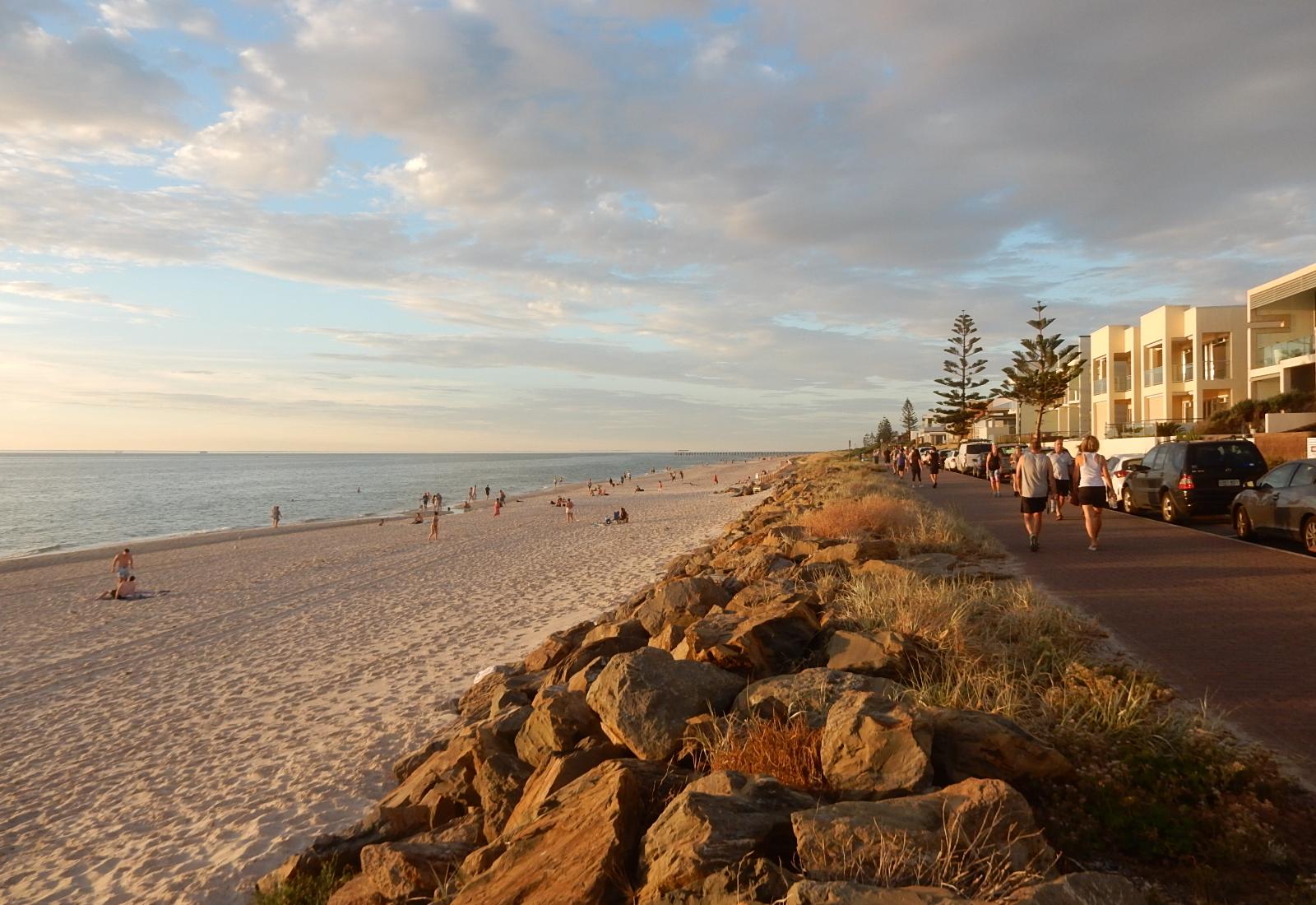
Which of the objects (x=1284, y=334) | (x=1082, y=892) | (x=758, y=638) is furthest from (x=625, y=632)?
(x=1284, y=334)

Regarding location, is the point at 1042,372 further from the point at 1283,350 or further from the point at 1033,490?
the point at 1033,490

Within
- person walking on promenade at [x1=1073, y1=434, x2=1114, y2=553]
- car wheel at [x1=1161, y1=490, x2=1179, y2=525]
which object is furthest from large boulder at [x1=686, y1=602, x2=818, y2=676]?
car wheel at [x1=1161, y1=490, x2=1179, y2=525]

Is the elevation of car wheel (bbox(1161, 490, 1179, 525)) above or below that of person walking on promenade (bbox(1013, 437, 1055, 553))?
below

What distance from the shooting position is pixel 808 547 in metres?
11.4

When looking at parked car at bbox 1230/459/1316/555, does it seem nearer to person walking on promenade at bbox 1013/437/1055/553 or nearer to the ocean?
person walking on promenade at bbox 1013/437/1055/553

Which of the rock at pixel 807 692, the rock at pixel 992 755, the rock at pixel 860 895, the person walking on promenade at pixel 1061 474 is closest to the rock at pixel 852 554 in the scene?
the rock at pixel 807 692

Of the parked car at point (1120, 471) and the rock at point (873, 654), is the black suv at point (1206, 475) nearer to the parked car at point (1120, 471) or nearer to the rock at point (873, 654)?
the parked car at point (1120, 471)

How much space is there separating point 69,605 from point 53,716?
1040 centimetres

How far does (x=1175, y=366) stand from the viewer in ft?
140

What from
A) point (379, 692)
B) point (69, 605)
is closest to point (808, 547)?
point (379, 692)

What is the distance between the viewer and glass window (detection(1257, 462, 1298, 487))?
12.5 metres

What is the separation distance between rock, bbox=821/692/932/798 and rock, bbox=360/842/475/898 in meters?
2.02

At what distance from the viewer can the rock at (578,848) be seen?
334 cm

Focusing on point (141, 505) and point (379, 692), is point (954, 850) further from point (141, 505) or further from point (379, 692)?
point (141, 505)
